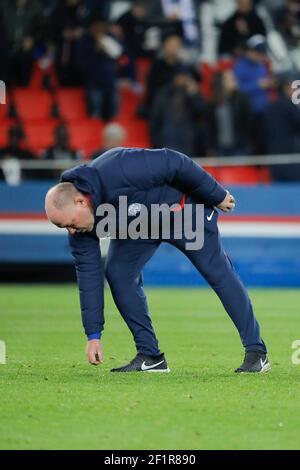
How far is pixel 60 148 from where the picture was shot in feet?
62.3

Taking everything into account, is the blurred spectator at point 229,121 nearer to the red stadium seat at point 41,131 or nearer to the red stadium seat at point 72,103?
the red stadium seat at point 41,131

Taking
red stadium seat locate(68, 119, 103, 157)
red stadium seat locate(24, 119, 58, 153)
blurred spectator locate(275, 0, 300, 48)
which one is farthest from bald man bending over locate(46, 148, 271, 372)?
blurred spectator locate(275, 0, 300, 48)

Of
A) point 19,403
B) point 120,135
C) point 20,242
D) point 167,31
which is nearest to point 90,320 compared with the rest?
point 19,403

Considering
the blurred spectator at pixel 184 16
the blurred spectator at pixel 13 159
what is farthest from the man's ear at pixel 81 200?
the blurred spectator at pixel 184 16

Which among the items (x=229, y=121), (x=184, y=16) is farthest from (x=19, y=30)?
(x=229, y=121)

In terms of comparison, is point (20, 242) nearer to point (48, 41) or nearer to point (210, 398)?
point (48, 41)

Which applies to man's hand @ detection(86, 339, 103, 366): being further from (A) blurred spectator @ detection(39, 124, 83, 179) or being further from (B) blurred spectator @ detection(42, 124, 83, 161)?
(B) blurred spectator @ detection(42, 124, 83, 161)

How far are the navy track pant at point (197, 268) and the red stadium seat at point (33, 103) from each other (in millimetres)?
12481

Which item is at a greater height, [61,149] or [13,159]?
[61,149]

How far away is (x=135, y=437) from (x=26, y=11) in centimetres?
1549

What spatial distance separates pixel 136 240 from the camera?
8.97 m

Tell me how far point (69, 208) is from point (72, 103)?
13.8m

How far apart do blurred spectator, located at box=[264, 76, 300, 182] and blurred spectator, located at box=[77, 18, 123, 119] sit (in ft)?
9.75

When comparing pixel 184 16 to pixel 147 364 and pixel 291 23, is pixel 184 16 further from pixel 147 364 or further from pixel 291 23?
pixel 147 364
